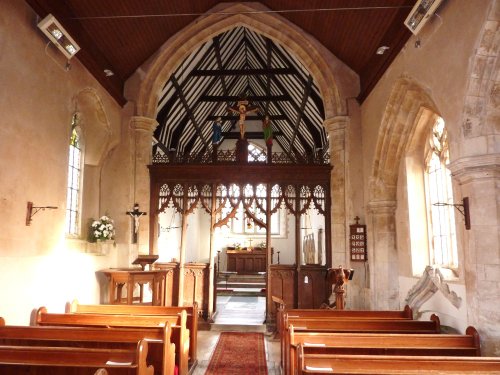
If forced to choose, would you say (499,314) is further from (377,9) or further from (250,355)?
(377,9)

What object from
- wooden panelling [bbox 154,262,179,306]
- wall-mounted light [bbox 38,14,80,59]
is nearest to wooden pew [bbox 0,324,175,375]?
wall-mounted light [bbox 38,14,80,59]

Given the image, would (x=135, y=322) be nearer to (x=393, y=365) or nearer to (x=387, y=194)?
(x=393, y=365)

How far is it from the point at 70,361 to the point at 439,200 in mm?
5069

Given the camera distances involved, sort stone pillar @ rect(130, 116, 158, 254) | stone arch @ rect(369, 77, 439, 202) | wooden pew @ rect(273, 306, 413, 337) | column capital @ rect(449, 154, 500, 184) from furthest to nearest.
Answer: stone pillar @ rect(130, 116, 158, 254) → stone arch @ rect(369, 77, 439, 202) → wooden pew @ rect(273, 306, 413, 337) → column capital @ rect(449, 154, 500, 184)

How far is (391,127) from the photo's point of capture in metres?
6.59

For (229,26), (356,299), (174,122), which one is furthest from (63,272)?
(174,122)

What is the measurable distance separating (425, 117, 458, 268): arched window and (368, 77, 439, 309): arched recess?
0.40m

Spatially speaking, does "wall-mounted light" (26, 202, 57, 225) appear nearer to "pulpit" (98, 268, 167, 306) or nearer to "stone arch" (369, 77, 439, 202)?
"pulpit" (98, 268, 167, 306)

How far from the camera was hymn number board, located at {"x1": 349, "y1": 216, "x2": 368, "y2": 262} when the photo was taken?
7.46 metres

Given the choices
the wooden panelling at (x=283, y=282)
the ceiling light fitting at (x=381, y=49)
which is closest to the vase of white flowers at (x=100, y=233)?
the wooden panelling at (x=283, y=282)

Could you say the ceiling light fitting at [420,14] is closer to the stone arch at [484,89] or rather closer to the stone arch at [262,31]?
the stone arch at [484,89]

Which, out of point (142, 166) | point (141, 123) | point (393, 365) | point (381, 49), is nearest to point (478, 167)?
point (393, 365)

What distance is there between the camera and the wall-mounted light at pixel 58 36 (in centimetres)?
502

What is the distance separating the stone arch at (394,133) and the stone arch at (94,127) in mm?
4504
